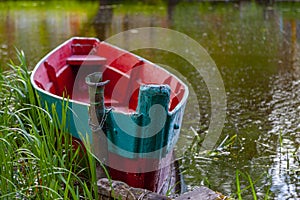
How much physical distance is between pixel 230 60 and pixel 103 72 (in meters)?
3.66

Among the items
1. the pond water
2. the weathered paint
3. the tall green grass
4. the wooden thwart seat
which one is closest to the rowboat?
the weathered paint

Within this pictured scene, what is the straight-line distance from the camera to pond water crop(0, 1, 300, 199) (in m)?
4.35

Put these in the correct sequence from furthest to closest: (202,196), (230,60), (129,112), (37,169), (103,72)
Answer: (230,60) → (103,72) → (129,112) → (37,169) → (202,196)

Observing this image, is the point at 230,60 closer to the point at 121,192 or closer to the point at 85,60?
the point at 85,60

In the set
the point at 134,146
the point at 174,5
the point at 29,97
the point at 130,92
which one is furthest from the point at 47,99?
the point at 174,5

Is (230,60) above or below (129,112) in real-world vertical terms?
below

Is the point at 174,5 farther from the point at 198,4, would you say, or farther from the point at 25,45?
the point at 25,45

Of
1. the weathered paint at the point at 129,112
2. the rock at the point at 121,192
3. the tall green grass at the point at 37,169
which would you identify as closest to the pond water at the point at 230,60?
the weathered paint at the point at 129,112

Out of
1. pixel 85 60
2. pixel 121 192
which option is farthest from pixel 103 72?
pixel 121 192

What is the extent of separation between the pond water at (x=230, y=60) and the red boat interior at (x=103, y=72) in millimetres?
673

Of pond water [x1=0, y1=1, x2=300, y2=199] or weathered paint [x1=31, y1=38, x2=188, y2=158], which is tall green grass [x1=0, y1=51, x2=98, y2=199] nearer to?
weathered paint [x1=31, y1=38, x2=188, y2=158]

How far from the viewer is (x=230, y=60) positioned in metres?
8.43

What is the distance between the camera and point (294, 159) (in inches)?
175

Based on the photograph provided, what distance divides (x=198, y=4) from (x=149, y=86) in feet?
42.9
